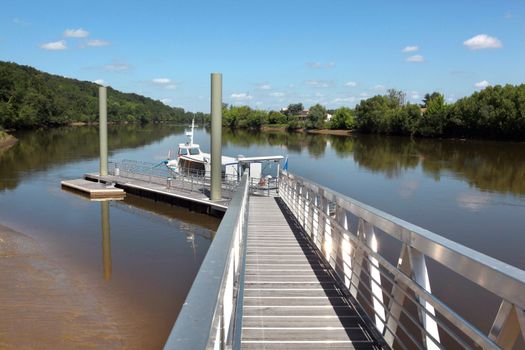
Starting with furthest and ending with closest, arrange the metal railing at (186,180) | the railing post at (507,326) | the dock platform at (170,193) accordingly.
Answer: the metal railing at (186,180) < the dock platform at (170,193) < the railing post at (507,326)

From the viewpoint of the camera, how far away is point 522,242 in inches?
681

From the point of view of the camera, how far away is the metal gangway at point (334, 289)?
2104 mm

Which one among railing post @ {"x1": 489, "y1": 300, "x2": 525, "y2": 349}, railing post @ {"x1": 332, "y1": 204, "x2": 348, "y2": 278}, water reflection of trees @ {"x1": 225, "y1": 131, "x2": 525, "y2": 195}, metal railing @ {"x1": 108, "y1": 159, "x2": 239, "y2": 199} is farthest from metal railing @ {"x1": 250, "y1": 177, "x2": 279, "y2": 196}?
water reflection of trees @ {"x1": 225, "y1": 131, "x2": 525, "y2": 195}

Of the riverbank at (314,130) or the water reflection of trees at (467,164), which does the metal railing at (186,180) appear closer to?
the water reflection of trees at (467,164)

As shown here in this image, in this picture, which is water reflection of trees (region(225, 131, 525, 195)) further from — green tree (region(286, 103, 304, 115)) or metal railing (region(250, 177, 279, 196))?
green tree (region(286, 103, 304, 115))

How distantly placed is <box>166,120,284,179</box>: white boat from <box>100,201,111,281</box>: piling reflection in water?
518 cm

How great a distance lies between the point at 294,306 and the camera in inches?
185

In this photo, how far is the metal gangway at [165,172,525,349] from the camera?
82.8 inches

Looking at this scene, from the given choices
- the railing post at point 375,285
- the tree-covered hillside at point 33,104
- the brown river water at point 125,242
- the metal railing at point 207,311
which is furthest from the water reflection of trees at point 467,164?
the tree-covered hillside at point 33,104

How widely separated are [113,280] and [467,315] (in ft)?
29.5

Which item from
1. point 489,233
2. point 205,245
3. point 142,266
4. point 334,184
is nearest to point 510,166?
point 334,184

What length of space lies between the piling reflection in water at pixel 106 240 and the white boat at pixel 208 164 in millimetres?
5185

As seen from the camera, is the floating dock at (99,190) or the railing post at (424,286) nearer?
the railing post at (424,286)

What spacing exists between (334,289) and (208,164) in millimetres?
20187
